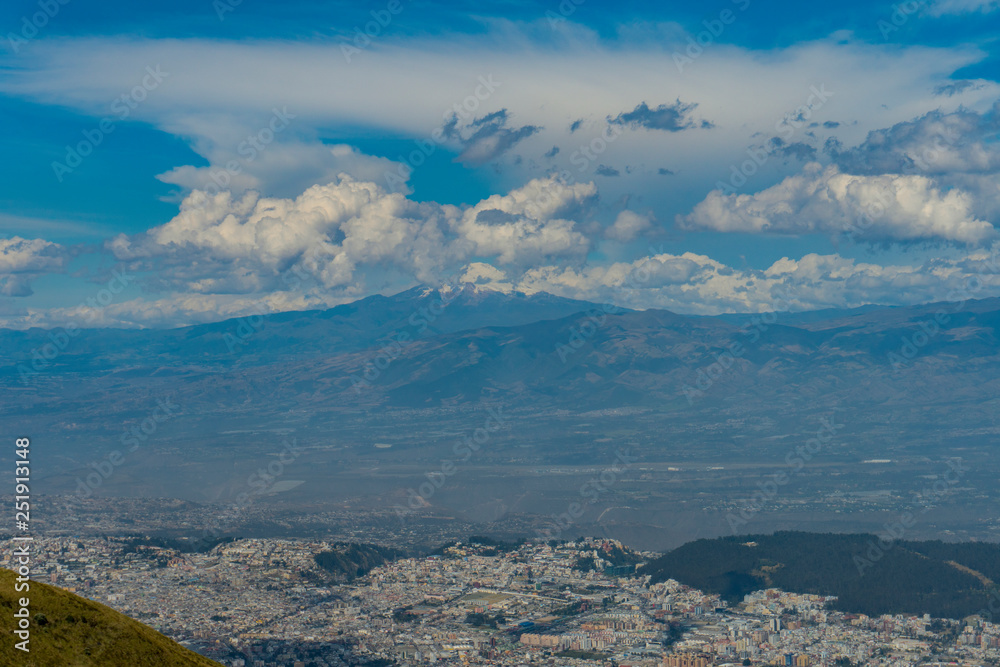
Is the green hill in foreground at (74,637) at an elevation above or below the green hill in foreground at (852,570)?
above

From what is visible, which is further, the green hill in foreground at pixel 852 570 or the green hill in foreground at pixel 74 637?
the green hill in foreground at pixel 852 570

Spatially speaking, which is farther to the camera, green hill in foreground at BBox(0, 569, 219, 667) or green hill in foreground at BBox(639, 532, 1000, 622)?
green hill in foreground at BBox(639, 532, 1000, 622)

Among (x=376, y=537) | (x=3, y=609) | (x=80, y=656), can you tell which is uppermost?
(x=3, y=609)

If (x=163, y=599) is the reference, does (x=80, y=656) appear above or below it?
above

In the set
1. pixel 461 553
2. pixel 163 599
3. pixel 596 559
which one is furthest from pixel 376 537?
pixel 163 599

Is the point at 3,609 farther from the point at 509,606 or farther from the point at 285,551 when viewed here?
the point at 285,551
